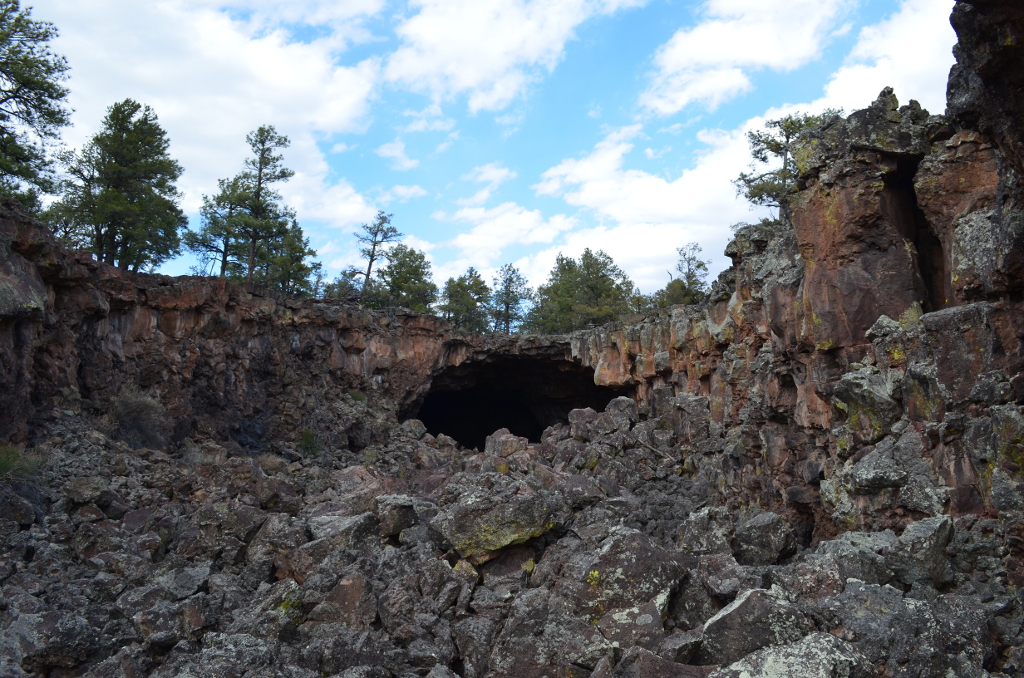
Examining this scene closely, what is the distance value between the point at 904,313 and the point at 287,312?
21.5 meters

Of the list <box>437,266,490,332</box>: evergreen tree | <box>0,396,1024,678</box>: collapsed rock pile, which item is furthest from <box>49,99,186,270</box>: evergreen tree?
<box>437,266,490,332</box>: evergreen tree

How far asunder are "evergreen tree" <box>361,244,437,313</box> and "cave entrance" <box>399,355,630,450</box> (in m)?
7.44

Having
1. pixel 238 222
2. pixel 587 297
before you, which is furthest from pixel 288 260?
pixel 587 297

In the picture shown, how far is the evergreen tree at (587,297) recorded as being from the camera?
43750mm

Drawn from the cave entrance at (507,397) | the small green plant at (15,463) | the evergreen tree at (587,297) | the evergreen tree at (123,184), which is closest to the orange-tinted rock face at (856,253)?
the small green plant at (15,463)

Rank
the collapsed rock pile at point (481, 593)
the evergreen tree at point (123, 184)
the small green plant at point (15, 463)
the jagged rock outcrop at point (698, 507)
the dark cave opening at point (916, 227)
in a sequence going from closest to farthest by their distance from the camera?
1. the collapsed rock pile at point (481, 593)
2. the jagged rock outcrop at point (698, 507)
3. the dark cave opening at point (916, 227)
4. the small green plant at point (15, 463)
5. the evergreen tree at point (123, 184)

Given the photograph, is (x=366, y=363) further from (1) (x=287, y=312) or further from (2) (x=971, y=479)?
(2) (x=971, y=479)

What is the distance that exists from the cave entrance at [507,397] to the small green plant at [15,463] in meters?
18.1

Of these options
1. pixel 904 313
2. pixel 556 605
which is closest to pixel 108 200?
pixel 556 605

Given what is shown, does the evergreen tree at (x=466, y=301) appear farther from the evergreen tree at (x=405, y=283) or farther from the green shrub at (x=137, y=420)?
the green shrub at (x=137, y=420)

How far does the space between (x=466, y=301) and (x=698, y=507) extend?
33170 millimetres

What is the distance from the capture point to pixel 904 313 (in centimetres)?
1023

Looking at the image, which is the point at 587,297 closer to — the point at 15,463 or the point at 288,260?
the point at 288,260

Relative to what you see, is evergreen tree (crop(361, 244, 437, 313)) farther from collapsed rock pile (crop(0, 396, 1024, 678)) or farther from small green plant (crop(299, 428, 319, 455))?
collapsed rock pile (crop(0, 396, 1024, 678))
